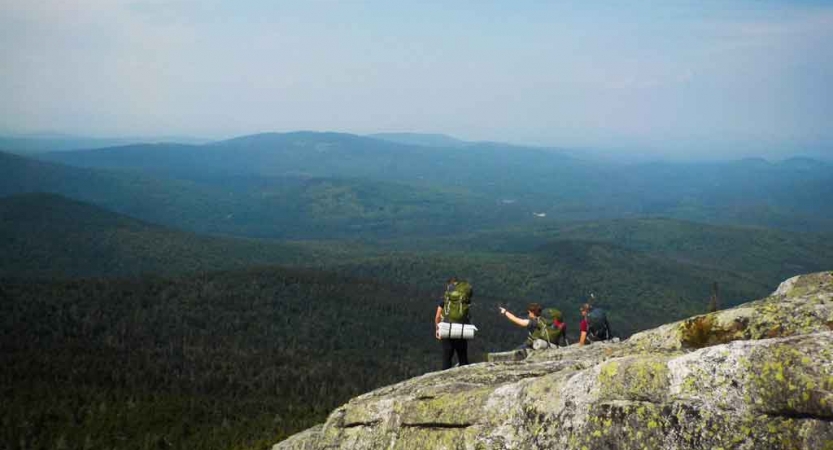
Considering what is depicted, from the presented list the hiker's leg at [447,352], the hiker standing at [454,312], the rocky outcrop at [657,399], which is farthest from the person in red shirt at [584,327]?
the rocky outcrop at [657,399]

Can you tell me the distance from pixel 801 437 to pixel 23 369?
10580 centimetres

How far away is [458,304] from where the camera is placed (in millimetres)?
22500

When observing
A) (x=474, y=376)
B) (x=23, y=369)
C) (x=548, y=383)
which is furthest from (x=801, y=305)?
(x=23, y=369)

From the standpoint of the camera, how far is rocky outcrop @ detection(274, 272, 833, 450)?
32.9ft

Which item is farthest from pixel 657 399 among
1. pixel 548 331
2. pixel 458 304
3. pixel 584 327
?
pixel 584 327

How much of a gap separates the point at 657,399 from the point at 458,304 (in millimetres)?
11642

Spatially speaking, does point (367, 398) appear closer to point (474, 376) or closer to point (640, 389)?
point (474, 376)

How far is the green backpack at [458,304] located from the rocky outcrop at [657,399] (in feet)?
16.0

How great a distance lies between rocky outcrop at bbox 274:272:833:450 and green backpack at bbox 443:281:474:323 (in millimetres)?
4871

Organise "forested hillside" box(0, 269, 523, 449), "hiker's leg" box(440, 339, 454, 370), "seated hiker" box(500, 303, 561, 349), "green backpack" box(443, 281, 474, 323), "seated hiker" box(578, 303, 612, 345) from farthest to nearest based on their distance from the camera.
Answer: "forested hillside" box(0, 269, 523, 449) < "seated hiker" box(578, 303, 612, 345) < "seated hiker" box(500, 303, 561, 349) < "hiker's leg" box(440, 339, 454, 370) < "green backpack" box(443, 281, 474, 323)

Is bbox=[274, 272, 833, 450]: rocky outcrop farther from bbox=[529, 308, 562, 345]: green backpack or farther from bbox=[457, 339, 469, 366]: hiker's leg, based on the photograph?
bbox=[529, 308, 562, 345]: green backpack

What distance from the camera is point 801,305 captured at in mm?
14711

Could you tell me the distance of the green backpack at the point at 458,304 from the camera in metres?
22.5

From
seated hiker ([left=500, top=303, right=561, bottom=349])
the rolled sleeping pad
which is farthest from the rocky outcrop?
seated hiker ([left=500, top=303, right=561, bottom=349])
